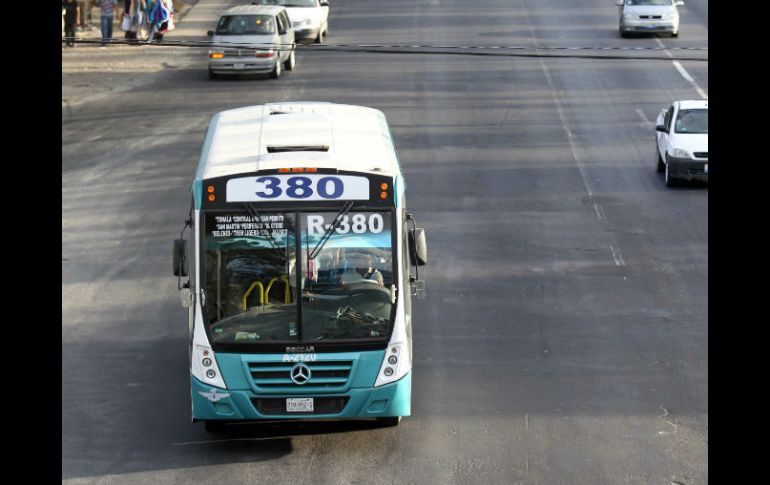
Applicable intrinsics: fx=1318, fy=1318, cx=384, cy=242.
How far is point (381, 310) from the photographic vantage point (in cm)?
1322

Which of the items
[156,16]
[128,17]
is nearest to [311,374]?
[156,16]

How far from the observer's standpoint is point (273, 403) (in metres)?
13.0

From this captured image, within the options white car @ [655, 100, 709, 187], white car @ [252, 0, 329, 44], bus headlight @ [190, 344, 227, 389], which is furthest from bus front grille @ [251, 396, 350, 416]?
white car @ [252, 0, 329, 44]

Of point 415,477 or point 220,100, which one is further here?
point 220,100

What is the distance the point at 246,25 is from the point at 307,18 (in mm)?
4056

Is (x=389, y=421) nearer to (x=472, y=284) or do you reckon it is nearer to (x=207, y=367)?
(x=207, y=367)

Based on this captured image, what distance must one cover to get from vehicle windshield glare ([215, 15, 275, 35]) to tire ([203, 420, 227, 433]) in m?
25.1

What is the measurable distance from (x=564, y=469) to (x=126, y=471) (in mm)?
4221

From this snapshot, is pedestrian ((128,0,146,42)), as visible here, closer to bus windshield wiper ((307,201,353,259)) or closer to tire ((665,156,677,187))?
tire ((665,156,677,187))

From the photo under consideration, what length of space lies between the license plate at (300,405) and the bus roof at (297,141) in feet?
7.68

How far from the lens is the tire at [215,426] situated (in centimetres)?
1386
